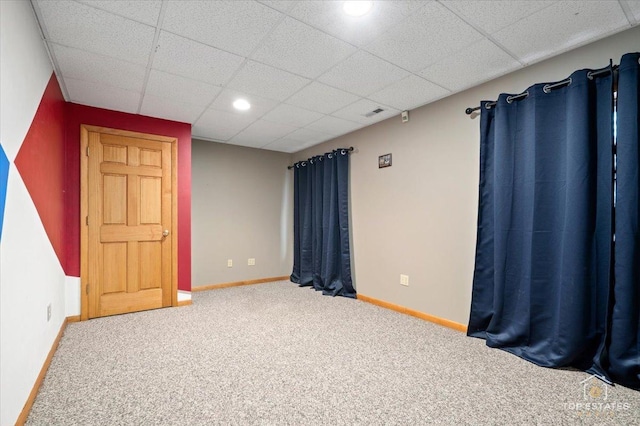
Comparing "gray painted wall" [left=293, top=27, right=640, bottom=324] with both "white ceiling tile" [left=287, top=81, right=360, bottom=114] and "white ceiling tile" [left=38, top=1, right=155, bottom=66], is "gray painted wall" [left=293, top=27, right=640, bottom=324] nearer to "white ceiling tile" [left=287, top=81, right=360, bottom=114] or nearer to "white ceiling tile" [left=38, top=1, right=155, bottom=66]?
"white ceiling tile" [left=287, top=81, right=360, bottom=114]

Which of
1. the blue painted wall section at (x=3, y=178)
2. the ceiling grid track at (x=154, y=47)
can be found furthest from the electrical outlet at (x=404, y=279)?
the blue painted wall section at (x=3, y=178)

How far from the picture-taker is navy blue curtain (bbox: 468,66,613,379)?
80.7 inches

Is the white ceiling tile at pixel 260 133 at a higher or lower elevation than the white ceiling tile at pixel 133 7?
lower

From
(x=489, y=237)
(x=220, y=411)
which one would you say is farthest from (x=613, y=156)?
(x=220, y=411)

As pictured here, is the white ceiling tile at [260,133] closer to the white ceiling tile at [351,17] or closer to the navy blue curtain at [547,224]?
the white ceiling tile at [351,17]

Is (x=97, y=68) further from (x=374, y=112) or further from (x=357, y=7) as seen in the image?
(x=374, y=112)

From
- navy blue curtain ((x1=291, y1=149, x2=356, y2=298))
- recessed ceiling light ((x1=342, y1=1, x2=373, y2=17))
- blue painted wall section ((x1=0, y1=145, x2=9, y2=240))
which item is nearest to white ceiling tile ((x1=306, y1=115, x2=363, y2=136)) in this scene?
navy blue curtain ((x1=291, y1=149, x2=356, y2=298))

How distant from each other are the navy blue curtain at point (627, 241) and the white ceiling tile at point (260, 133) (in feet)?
10.3

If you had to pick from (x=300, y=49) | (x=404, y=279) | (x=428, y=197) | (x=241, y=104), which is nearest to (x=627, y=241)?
(x=428, y=197)

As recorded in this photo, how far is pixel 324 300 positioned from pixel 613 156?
123 inches

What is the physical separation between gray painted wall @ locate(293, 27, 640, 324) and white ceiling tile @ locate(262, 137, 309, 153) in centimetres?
111

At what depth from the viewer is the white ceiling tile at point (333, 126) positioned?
3.71 m

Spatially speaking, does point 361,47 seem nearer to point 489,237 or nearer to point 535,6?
point 535,6

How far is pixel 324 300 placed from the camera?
3.99 m
